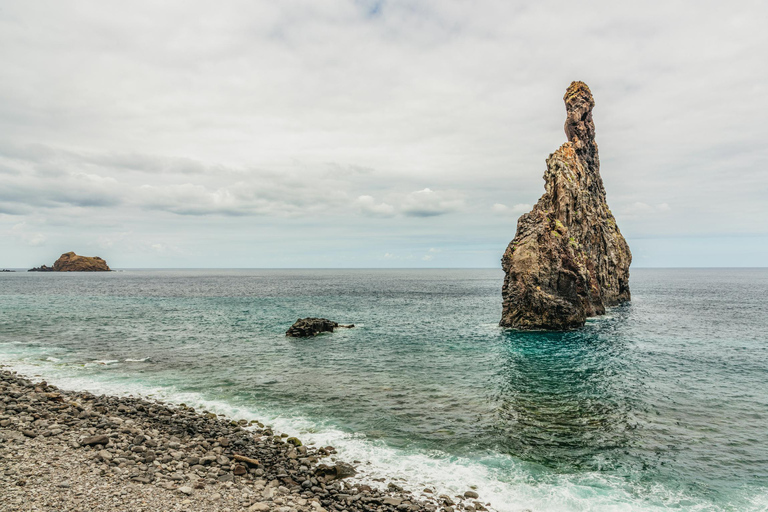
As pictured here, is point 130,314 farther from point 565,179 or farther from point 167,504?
point 565,179

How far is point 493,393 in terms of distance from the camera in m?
28.8

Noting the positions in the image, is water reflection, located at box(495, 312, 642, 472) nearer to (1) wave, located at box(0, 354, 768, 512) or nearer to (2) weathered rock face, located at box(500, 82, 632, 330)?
(1) wave, located at box(0, 354, 768, 512)

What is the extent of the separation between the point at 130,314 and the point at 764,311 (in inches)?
4718

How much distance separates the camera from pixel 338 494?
15.4 m

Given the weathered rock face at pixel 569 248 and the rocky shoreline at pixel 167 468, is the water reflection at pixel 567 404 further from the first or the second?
the weathered rock face at pixel 569 248

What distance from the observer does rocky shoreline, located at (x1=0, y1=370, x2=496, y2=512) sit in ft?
45.1

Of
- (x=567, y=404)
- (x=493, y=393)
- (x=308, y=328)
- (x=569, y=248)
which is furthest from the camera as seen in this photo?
(x=569, y=248)

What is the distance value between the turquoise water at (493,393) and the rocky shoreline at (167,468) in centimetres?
200

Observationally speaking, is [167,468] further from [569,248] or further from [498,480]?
[569,248]

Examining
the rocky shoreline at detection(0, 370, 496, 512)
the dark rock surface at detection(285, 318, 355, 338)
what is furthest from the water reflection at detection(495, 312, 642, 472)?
the dark rock surface at detection(285, 318, 355, 338)

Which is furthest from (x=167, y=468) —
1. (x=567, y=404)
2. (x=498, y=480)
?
(x=567, y=404)

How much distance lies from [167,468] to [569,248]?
2182 inches

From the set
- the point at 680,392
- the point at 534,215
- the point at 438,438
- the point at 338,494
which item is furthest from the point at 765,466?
the point at 534,215

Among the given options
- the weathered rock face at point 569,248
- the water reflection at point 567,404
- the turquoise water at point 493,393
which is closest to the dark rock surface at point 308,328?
the turquoise water at point 493,393
